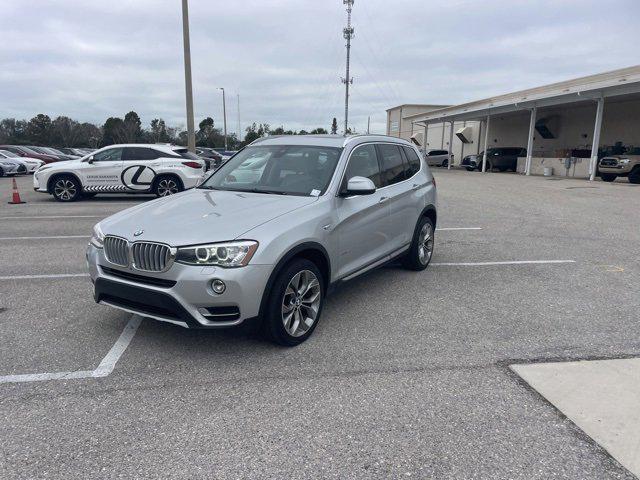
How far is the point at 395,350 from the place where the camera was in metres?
4.14

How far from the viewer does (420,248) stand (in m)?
6.52

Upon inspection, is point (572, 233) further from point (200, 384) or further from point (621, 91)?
point (621, 91)

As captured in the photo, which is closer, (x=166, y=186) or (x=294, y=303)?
(x=294, y=303)

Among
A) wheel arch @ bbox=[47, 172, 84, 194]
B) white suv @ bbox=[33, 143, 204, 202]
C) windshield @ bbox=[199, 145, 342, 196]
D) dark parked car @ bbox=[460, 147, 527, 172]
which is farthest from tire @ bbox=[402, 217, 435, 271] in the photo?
dark parked car @ bbox=[460, 147, 527, 172]

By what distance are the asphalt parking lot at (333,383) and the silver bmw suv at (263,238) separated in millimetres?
436

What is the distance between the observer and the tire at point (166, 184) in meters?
14.3

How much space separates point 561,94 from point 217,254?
91.7ft

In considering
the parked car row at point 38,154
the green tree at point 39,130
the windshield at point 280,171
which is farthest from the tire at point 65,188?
the green tree at point 39,130

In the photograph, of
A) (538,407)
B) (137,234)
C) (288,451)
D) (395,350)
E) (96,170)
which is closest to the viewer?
(288,451)

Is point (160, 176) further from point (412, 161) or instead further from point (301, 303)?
point (301, 303)

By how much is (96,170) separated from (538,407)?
541 inches

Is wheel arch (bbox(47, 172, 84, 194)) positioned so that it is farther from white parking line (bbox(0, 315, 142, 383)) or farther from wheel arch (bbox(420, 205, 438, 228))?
white parking line (bbox(0, 315, 142, 383))

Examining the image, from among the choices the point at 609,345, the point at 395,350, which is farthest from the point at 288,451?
the point at 609,345

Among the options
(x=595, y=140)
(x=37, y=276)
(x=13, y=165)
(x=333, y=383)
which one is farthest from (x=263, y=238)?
(x=13, y=165)
